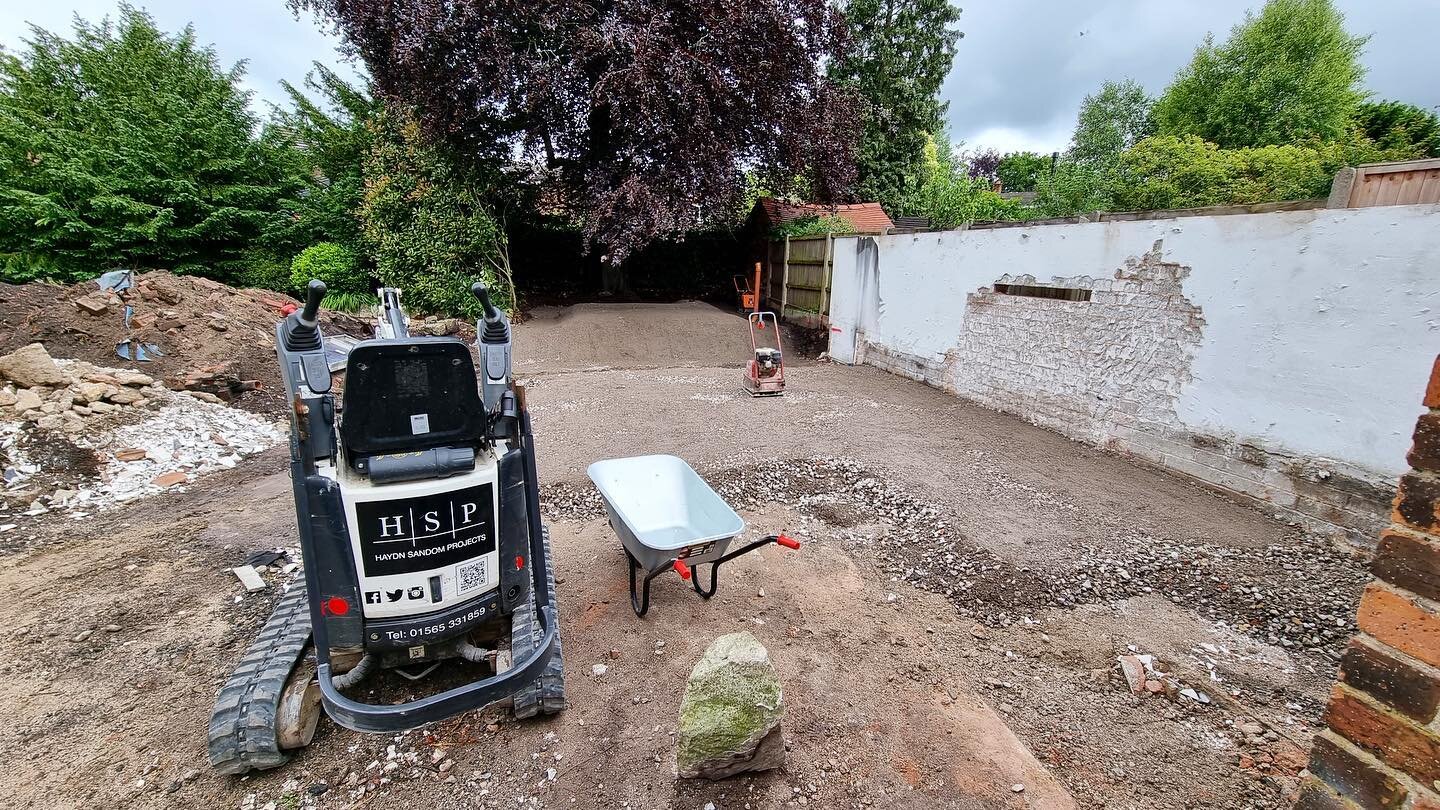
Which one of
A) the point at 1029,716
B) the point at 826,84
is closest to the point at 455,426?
the point at 1029,716

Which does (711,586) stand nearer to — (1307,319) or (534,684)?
(534,684)

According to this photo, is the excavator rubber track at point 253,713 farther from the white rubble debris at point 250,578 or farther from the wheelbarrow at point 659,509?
the wheelbarrow at point 659,509

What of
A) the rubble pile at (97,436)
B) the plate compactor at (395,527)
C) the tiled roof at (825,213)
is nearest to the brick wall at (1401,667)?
the plate compactor at (395,527)

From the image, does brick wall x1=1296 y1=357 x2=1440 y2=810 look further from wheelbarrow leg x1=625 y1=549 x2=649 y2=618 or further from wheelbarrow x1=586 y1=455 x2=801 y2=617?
wheelbarrow leg x1=625 y1=549 x2=649 y2=618

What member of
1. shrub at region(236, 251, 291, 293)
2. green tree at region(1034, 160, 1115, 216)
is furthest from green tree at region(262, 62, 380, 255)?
green tree at region(1034, 160, 1115, 216)

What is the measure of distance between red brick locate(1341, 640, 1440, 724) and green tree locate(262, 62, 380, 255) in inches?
578

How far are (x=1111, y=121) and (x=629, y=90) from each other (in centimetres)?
1978

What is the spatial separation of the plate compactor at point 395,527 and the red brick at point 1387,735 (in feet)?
7.13

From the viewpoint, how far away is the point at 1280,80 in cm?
1820

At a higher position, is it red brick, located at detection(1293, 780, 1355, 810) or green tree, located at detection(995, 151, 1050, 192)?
green tree, located at detection(995, 151, 1050, 192)

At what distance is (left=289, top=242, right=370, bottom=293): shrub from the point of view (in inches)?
439

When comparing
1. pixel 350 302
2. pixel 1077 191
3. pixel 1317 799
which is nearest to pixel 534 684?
pixel 1317 799

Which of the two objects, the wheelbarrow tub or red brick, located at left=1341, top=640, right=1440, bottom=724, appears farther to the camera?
the wheelbarrow tub

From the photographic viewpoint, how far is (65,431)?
4816 millimetres
